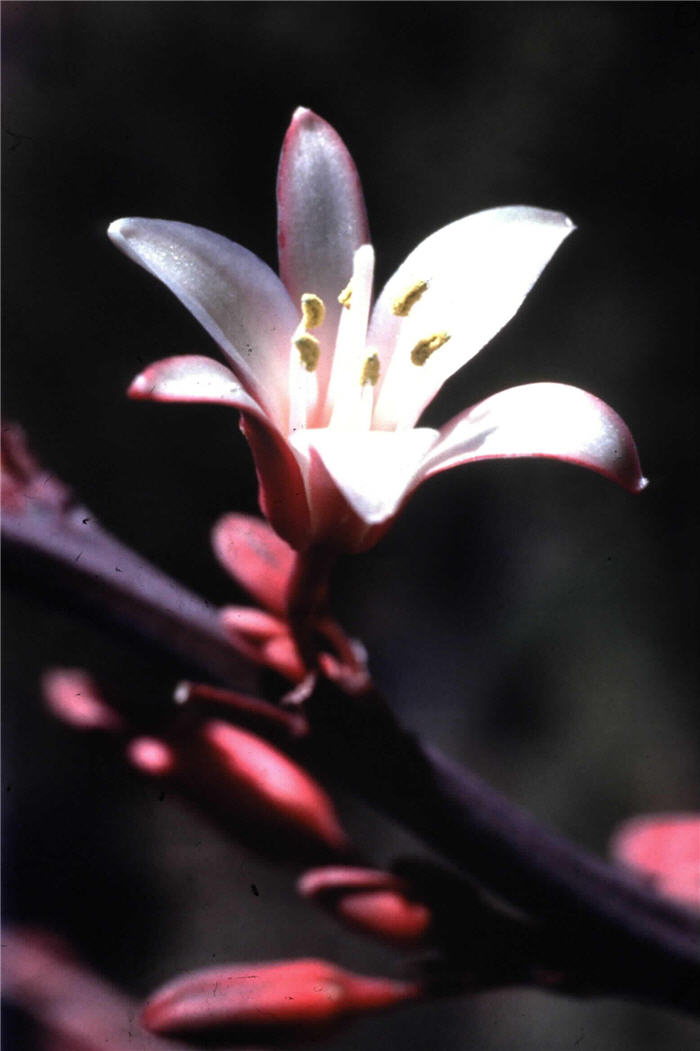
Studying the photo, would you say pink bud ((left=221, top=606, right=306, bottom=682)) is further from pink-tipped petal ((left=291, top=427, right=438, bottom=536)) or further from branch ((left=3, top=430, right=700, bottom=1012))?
pink-tipped petal ((left=291, top=427, right=438, bottom=536))

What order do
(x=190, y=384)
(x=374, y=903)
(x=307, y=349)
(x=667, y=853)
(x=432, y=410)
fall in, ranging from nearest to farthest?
1. (x=190, y=384)
2. (x=307, y=349)
3. (x=374, y=903)
4. (x=667, y=853)
5. (x=432, y=410)

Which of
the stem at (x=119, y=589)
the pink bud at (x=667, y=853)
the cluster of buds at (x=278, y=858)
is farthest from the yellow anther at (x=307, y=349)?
the pink bud at (x=667, y=853)

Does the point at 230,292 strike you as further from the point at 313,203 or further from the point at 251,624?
the point at 251,624

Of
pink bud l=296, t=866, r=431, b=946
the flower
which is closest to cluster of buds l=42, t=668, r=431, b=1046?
pink bud l=296, t=866, r=431, b=946

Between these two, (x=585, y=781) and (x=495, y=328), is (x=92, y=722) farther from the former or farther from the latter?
(x=585, y=781)

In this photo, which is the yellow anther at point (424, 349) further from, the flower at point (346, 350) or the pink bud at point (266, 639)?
the pink bud at point (266, 639)

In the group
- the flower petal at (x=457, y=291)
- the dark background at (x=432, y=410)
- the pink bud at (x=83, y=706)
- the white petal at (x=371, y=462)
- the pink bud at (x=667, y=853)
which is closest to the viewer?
the white petal at (x=371, y=462)

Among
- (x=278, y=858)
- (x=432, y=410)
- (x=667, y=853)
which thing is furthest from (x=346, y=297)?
(x=432, y=410)
